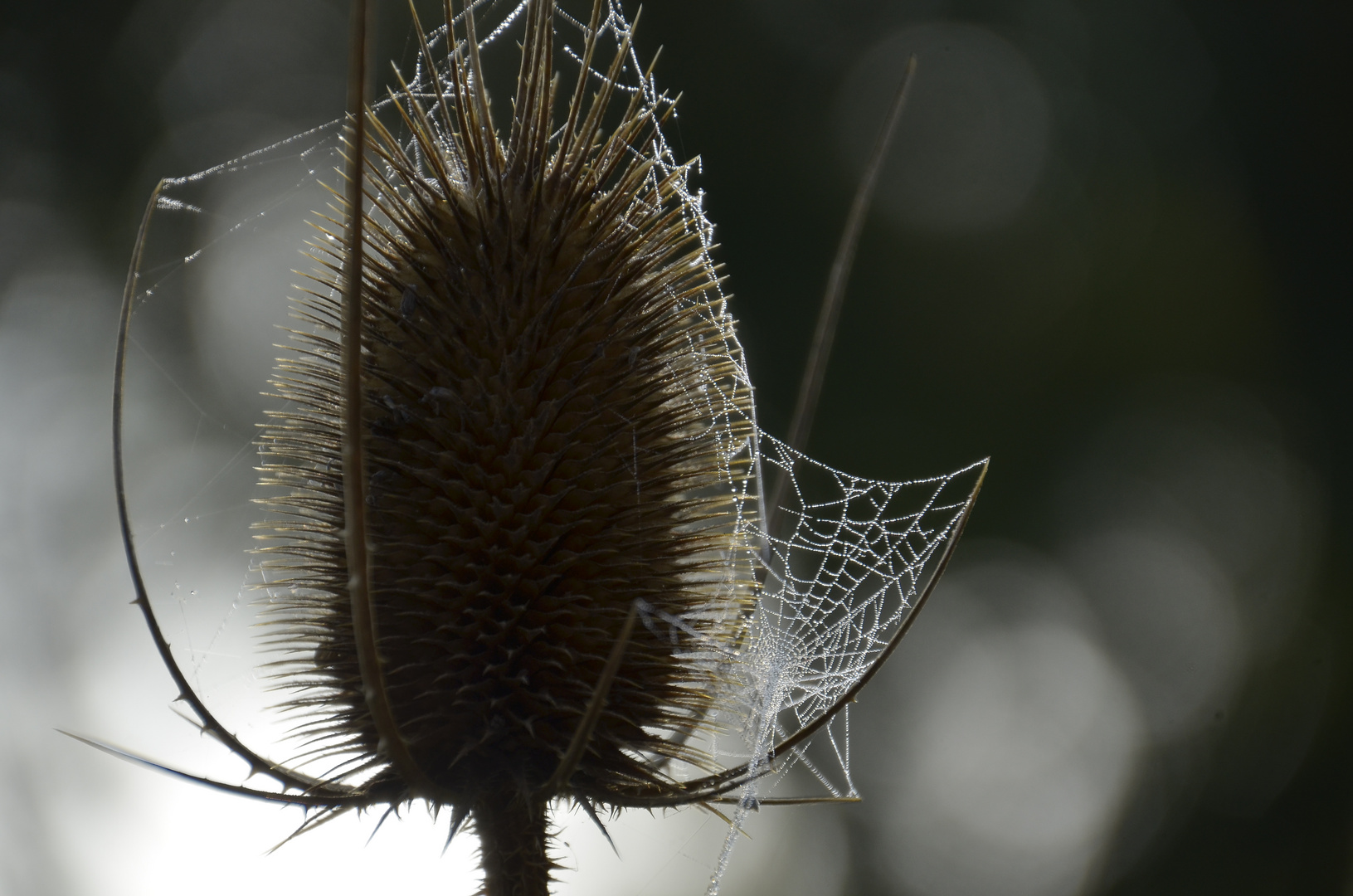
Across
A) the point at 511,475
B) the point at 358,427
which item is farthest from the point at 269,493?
the point at 358,427

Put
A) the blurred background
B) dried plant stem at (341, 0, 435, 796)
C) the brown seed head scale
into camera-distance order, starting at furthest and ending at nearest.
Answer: the blurred background < the brown seed head scale < dried plant stem at (341, 0, 435, 796)

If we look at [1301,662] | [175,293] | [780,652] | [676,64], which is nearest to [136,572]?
[780,652]

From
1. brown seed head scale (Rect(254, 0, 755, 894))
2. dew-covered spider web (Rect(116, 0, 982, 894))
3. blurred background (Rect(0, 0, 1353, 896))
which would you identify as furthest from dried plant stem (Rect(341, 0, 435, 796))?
blurred background (Rect(0, 0, 1353, 896))

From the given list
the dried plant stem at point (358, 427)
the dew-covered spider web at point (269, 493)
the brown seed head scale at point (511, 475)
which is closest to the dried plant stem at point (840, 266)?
the dew-covered spider web at point (269, 493)

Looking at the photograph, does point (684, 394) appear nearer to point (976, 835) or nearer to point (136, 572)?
point (136, 572)

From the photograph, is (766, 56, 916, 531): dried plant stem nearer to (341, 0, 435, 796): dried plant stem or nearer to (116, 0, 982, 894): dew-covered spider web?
(116, 0, 982, 894): dew-covered spider web

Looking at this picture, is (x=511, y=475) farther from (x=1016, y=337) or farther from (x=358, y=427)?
(x=1016, y=337)

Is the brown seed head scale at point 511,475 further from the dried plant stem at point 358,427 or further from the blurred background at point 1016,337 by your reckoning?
the blurred background at point 1016,337
